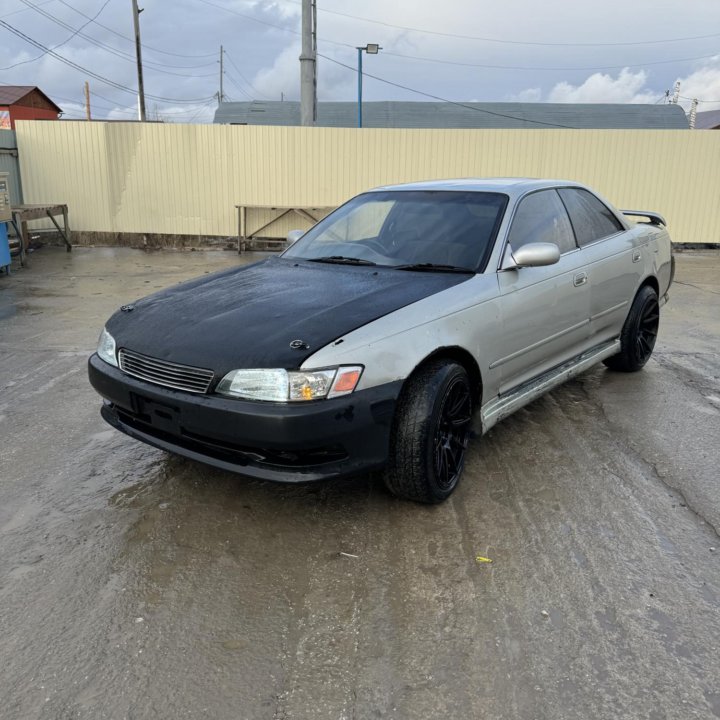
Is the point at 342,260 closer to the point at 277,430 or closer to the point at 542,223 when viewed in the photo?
the point at 542,223

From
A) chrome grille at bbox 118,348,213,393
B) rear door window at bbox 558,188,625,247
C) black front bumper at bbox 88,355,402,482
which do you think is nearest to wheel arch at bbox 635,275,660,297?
rear door window at bbox 558,188,625,247

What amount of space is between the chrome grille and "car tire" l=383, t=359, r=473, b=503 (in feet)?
2.94

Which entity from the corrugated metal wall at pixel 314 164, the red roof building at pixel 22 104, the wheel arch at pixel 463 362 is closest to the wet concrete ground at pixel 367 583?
the wheel arch at pixel 463 362

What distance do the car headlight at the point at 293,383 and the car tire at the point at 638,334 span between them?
3.19 metres

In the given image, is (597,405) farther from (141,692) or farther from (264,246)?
(264,246)

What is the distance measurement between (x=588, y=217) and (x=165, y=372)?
333 cm

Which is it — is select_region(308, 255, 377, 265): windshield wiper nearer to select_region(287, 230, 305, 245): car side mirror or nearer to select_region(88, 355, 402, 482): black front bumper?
select_region(287, 230, 305, 245): car side mirror

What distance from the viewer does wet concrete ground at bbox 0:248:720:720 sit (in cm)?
214

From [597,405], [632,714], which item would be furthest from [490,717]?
[597,405]

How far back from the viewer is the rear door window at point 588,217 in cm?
463

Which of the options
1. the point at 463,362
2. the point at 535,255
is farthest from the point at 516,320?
the point at 463,362

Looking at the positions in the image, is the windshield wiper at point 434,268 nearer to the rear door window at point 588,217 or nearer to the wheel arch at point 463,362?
the wheel arch at point 463,362

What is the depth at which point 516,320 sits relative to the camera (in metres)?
3.71

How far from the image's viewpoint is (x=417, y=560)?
2871 millimetres
